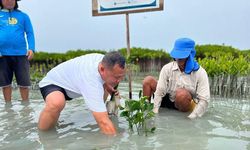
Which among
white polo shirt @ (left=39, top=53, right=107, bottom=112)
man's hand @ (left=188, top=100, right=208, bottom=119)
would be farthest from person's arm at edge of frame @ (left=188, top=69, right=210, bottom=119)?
white polo shirt @ (left=39, top=53, right=107, bottom=112)

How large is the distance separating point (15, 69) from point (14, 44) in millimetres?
397

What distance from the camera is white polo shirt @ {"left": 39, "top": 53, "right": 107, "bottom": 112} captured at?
357 cm

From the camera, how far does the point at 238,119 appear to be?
183 inches

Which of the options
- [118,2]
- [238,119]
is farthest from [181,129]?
[118,2]

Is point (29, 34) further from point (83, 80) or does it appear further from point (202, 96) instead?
point (202, 96)

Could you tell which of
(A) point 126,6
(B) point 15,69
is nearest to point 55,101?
(A) point 126,6

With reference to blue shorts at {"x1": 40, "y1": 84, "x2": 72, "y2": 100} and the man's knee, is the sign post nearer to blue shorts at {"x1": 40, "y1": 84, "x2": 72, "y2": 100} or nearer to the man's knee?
blue shorts at {"x1": 40, "y1": 84, "x2": 72, "y2": 100}

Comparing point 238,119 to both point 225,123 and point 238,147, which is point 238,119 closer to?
point 225,123

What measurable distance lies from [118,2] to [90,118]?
172 centimetres

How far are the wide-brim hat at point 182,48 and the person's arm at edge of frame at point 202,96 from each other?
0.34 meters

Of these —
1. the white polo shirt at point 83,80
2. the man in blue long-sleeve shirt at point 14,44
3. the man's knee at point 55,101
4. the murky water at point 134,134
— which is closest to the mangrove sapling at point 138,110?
the murky water at point 134,134

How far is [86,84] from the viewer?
3629mm

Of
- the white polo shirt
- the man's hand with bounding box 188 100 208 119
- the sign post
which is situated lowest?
the man's hand with bounding box 188 100 208 119

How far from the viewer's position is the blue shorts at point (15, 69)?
19.5 ft
